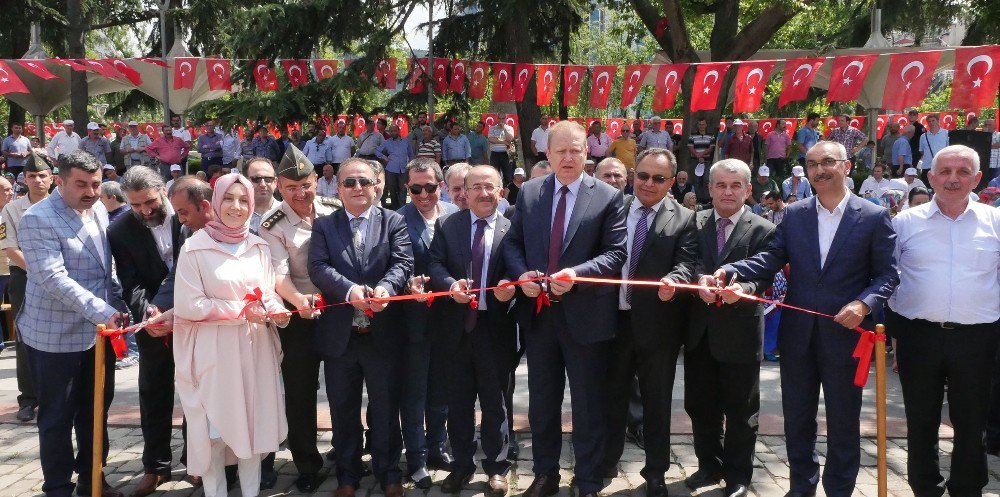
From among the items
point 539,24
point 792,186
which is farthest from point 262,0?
point 792,186

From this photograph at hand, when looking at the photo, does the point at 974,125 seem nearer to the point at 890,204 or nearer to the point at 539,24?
the point at 890,204

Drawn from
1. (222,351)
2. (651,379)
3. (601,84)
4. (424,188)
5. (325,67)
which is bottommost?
(651,379)

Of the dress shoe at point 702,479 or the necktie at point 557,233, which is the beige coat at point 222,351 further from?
the dress shoe at point 702,479

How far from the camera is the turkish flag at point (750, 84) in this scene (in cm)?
1467

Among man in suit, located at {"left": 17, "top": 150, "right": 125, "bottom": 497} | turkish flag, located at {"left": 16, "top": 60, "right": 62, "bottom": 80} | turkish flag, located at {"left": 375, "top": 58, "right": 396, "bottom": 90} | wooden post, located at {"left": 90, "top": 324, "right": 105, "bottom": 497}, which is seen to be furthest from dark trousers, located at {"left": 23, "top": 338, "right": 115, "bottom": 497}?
turkish flag, located at {"left": 16, "top": 60, "right": 62, "bottom": 80}

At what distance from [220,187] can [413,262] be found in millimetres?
1279

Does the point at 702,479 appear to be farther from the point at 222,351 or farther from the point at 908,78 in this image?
the point at 908,78

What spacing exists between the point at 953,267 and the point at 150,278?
4965 millimetres

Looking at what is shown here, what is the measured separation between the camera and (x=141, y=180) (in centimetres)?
502

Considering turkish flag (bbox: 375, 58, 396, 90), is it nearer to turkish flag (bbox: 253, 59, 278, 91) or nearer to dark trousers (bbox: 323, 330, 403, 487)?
turkish flag (bbox: 253, 59, 278, 91)

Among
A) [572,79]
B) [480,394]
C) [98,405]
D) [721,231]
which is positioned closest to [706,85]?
[572,79]

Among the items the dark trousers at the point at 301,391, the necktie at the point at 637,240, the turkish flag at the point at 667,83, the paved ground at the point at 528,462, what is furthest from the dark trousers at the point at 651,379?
the turkish flag at the point at 667,83

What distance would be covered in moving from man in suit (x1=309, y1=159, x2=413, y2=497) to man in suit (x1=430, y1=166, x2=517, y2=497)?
0.31m

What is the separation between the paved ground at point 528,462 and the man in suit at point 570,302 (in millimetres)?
437
